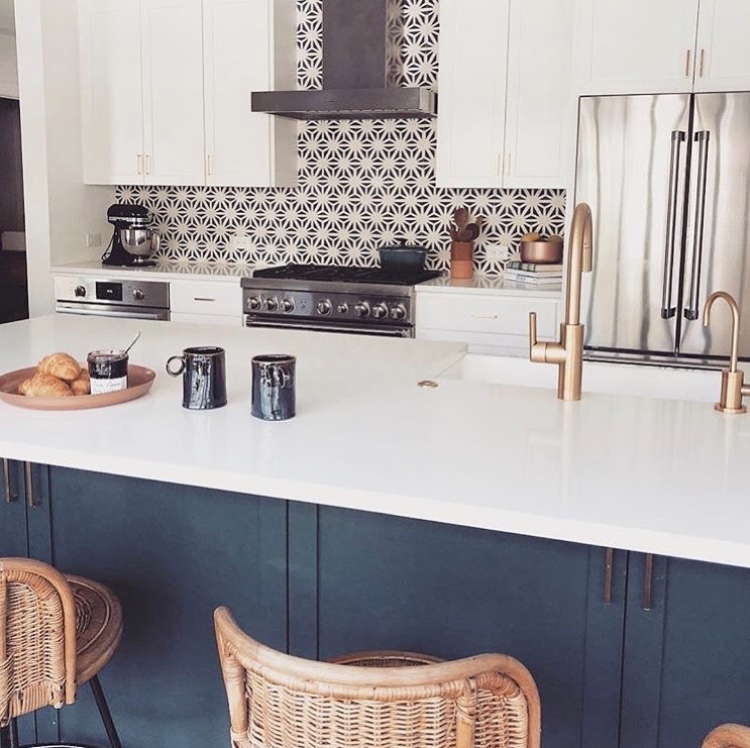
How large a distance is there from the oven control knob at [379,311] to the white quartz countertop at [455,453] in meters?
2.08

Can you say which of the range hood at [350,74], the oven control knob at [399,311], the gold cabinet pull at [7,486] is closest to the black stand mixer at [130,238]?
the range hood at [350,74]

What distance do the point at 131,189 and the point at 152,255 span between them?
1.50 ft

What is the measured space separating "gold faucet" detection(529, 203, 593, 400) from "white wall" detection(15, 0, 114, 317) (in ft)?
12.2

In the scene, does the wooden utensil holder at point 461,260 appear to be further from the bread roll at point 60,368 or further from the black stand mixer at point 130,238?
the bread roll at point 60,368

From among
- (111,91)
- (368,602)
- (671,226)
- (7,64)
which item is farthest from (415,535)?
(7,64)

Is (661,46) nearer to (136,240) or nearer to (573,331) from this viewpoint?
(573,331)

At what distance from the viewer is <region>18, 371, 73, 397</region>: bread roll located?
2021mm

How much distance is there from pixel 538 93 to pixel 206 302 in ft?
6.46

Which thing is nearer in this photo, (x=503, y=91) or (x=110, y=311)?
(x=503, y=91)

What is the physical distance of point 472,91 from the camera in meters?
4.51

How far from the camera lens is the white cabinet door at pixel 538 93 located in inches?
170

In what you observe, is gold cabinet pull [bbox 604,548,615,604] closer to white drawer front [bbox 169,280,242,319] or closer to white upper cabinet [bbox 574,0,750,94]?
white upper cabinet [bbox 574,0,750,94]

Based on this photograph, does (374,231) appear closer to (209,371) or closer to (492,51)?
(492,51)

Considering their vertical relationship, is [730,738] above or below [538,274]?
below
